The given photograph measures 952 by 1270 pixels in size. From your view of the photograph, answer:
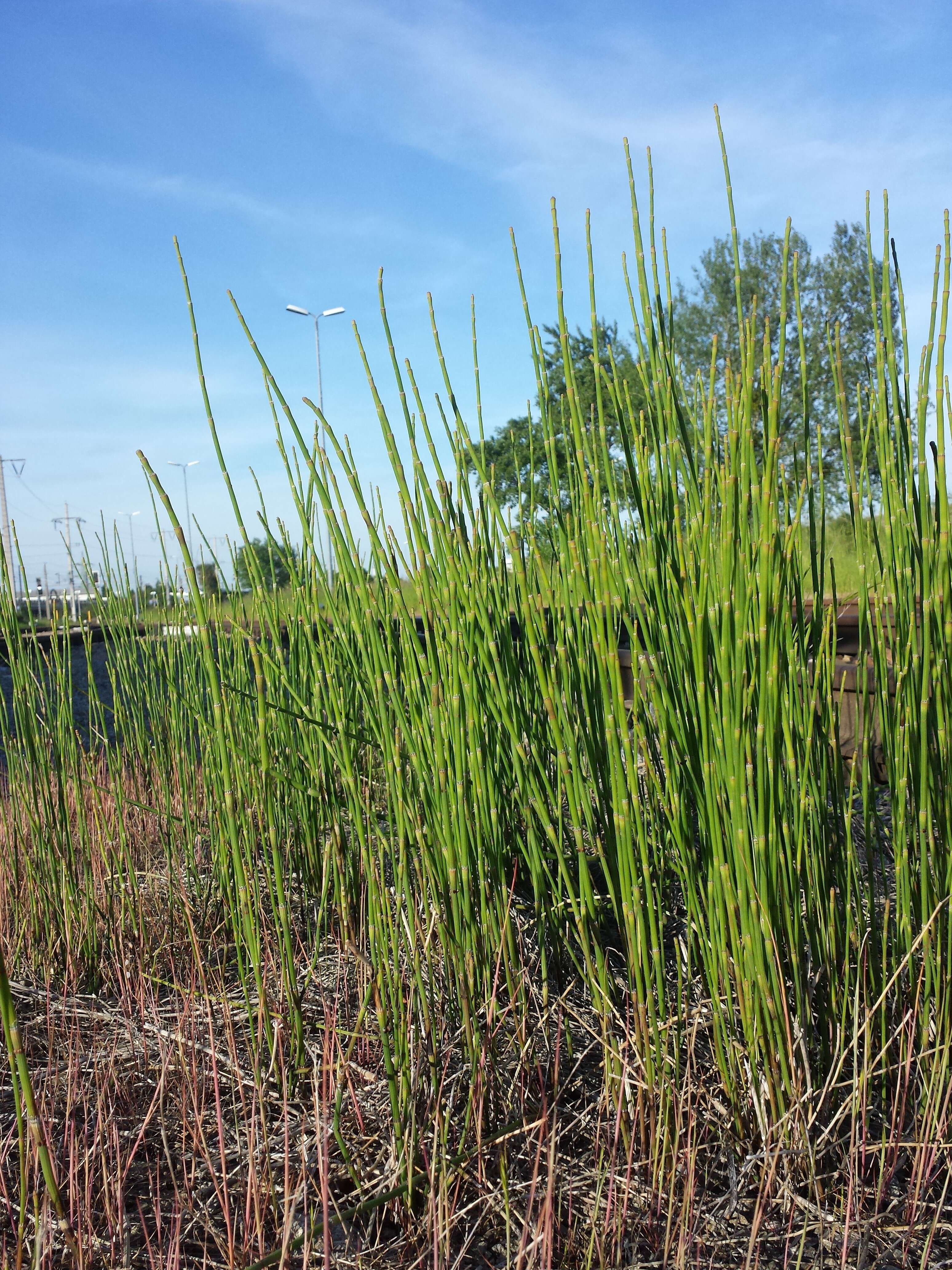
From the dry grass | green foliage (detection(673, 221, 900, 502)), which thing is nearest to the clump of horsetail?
the dry grass

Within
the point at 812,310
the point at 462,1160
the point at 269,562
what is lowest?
the point at 462,1160

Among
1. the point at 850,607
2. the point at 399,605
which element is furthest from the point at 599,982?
the point at 850,607

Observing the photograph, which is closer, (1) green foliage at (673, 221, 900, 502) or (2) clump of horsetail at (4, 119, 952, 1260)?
(2) clump of horsetail at (4, 119, 952, 1260)

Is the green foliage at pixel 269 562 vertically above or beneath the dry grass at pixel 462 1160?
above

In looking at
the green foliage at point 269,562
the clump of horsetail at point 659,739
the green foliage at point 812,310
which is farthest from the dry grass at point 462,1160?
the green foliage at point 812,310

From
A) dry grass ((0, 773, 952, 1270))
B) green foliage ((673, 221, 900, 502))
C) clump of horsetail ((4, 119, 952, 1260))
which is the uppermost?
green foliage ((673, 221, 900, 502))

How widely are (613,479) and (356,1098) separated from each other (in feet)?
2.55

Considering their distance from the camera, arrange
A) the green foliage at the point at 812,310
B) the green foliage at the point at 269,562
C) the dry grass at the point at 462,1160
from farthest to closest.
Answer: the green foliage at the point at 812,310 < the green foliage at the point at 269,562 < the dry grass at the point at 462,1160

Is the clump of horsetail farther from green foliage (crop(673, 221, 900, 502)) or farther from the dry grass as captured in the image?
green foliage (crop(673, 221, 900, 502))

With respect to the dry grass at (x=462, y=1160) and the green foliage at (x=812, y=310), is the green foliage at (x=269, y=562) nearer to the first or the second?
the dry grass at (x=462, y=1160)

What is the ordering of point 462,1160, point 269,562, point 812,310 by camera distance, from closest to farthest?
point 462,1160 < point 269,562 < point 812,310

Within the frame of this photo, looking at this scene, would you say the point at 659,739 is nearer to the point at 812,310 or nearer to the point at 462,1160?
the point at 462,1160

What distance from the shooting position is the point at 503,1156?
0.85 metres

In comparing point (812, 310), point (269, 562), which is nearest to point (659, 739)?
point (269, 562)
